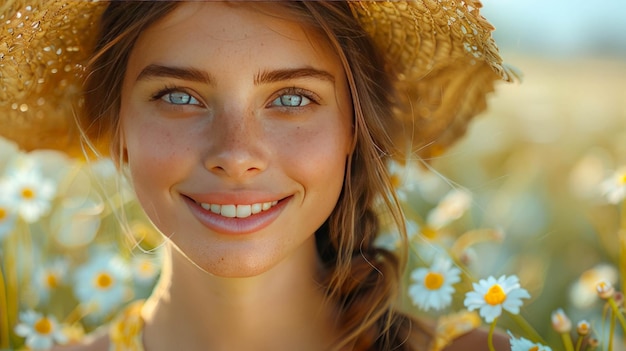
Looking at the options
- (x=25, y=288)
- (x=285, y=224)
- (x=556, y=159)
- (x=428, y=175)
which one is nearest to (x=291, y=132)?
(x=285, y=224)

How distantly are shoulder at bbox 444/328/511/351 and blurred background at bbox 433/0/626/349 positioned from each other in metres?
0.45

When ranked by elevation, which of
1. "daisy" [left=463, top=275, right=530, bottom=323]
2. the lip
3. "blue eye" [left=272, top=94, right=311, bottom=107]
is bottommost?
"daisy" [left=463, top=275, right=530, bottom=323]

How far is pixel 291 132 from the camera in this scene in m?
1.54

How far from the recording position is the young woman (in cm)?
151

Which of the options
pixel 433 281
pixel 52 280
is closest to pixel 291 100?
pixel 433 281

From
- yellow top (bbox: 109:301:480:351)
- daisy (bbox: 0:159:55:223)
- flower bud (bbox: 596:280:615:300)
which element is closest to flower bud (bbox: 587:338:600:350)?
flower bud (bbox: 596:280:615:300)

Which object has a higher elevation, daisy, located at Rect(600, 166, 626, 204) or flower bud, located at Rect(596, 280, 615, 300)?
daisy, located at Rect(600, 166, 626, 204)

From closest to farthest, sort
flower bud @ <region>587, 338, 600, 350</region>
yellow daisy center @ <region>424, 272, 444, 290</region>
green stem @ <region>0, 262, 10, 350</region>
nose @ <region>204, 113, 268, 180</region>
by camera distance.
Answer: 1. nose @ <region>204, 113, 268, 180</region>
2. flower bud @ <region>587, 338, 600, 350</region>
3. yellow daisy center @ <region>424, 272, 444, 290</region>
4. green stem @ <region>0, 262, 10, 350</region>

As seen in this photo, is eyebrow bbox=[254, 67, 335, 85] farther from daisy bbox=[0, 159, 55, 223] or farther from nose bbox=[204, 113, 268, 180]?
daisy bbox=[0, 159, 55, 223]

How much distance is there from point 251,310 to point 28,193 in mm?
979

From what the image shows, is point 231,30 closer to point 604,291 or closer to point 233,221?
point 233,221

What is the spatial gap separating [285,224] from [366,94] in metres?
0.30

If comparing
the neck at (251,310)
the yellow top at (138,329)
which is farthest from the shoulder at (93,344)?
the neck at (251,310)

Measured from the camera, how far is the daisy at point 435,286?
1.82m
